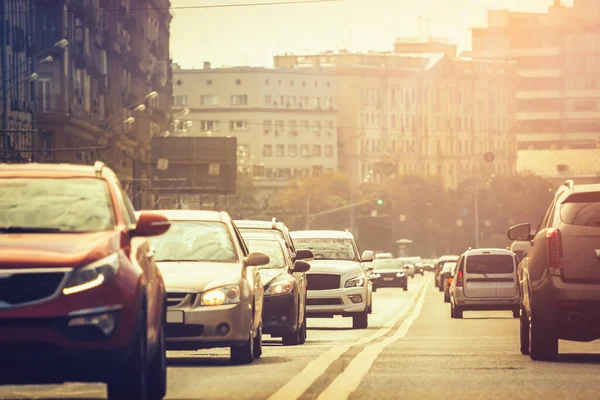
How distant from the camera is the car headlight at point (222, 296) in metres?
17.3

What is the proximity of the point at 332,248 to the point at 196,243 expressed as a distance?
50.0ft

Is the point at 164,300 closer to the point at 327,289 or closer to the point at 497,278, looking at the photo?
the point at 327,289

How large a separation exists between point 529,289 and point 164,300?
553 cm

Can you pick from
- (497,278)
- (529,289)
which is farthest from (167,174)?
(529,289)

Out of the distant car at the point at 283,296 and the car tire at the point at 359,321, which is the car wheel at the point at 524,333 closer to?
the distant car at the point at 283,296

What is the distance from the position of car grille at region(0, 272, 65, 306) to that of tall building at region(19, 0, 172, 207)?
1827 inches

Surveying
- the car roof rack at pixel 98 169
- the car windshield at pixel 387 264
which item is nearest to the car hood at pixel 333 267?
the car roof rack at pixel 98 169

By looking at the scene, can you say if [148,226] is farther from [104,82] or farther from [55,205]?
[104,82]

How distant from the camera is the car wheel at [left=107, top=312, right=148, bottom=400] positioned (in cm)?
1151

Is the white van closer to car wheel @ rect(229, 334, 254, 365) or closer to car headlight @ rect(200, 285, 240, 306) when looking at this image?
car wheel @ rect(229, 334, 254, 365)

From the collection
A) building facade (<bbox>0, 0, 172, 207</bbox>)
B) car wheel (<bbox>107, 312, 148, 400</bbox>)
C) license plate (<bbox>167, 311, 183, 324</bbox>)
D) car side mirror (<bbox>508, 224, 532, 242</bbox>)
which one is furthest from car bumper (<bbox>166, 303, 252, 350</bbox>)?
building facade (<bbox>0, 0, 172, 207</bbox>)

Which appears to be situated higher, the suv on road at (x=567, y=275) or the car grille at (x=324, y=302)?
the suv on road at (x=567, y=275)

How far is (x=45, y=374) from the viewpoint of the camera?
11.3m

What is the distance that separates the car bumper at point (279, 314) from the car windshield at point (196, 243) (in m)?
4.29
